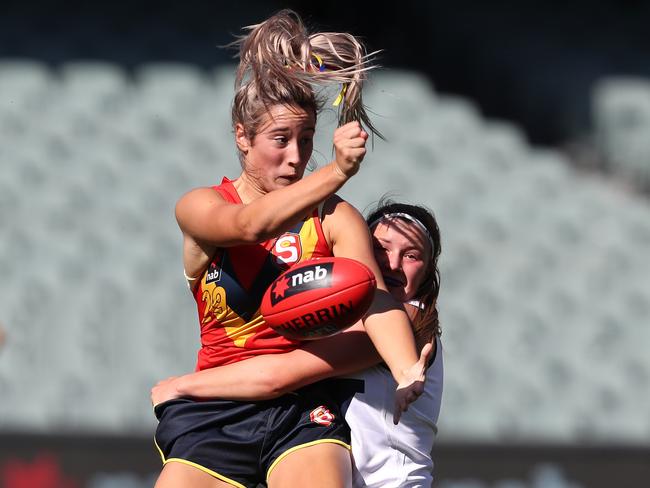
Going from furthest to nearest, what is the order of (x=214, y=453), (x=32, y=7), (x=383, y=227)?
1. (x=32, y=7)
2. (x=383, y=227)
3. (x=214, y=453)

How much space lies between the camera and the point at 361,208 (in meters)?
8.80

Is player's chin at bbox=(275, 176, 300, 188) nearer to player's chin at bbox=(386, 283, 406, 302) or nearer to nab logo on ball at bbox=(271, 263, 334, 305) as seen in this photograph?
nab logo on ball at bbox=(271, 263, 334, 305)

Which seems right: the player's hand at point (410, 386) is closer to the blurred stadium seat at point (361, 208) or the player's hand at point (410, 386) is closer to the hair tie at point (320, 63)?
the hair tie at point (320, 63)

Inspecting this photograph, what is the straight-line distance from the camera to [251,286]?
9.71 feet

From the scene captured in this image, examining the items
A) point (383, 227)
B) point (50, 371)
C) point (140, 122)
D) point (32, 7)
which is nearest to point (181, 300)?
point (50, 371)

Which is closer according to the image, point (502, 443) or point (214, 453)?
point (214, 453)

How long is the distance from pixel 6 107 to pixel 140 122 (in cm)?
112

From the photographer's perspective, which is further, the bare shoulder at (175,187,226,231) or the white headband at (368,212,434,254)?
the white headband at (368,212,434,254)

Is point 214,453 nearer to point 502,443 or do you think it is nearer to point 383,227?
point 383,227

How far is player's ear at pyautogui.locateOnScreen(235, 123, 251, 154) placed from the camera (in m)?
3.00

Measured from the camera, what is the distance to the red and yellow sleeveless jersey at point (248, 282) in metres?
2.95

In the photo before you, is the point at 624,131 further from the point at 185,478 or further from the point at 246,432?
the point at 185,478

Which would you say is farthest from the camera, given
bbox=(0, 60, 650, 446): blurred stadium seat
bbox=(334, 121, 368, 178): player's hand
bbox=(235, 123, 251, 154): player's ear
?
bbox=(0, 60, 650, 446): blurred stadium seat

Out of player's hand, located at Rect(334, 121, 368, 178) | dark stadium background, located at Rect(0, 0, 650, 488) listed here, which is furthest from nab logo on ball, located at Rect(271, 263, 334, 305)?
dark stadium background, located at Rect(0, 0, 650, 488)
